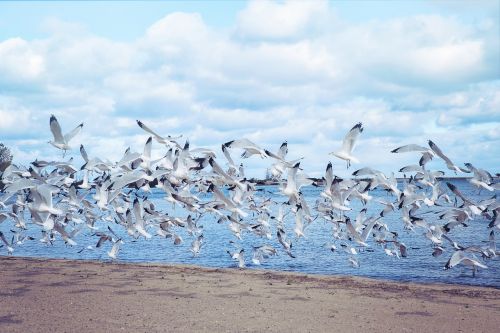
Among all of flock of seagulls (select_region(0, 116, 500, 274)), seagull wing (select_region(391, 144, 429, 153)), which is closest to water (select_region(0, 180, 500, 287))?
flock of seagulls (select_region(0, 116, 500, 274))

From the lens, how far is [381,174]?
13.6 m

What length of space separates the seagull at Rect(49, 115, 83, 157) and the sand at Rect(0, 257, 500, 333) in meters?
3.19

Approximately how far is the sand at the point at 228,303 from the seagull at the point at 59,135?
10.5ft

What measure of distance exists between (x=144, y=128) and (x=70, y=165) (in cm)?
275

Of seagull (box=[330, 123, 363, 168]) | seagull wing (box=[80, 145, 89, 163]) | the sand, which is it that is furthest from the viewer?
seagull wing (box=[80, 145, 89, 163])

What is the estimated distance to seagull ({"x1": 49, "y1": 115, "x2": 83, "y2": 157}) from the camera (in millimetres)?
12656

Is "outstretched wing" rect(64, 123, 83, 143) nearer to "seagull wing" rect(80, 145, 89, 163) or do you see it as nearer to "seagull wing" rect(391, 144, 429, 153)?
"seagull wing" rect(80, 145, 89, 163)

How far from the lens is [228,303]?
11500 mm

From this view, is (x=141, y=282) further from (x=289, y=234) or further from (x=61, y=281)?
(x=289, y=234)

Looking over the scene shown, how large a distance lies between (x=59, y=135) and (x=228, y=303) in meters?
5.36

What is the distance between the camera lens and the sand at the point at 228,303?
381 inches

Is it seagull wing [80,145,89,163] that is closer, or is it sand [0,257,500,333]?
sand [0,257,500,333]

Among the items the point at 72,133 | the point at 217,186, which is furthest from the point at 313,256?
the point at 72,133

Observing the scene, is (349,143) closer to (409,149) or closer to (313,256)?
(409,149)
